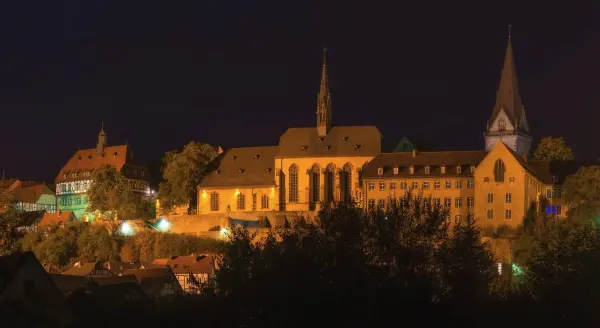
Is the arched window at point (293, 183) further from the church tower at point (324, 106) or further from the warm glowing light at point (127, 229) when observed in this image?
the warm glowing light at point (127, 229)

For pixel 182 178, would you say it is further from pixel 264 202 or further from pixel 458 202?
pixel 458 202

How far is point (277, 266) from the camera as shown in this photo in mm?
54250

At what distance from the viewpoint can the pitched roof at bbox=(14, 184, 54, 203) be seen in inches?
6260

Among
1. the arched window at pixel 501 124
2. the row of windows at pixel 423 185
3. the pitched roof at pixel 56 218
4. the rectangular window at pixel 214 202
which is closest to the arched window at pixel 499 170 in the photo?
the row of windows at pixel 423 185

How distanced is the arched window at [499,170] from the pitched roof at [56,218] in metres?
47.0

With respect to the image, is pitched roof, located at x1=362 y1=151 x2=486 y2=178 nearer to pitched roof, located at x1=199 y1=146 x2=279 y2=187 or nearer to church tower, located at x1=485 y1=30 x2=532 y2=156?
church tower, located at x1=485 y1=30 x2=532 y2=156

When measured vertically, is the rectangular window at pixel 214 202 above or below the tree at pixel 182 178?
below

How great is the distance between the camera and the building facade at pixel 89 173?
151 m

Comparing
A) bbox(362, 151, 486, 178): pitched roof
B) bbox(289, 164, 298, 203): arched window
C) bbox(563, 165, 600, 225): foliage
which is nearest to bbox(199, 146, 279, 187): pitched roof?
bbox(289, 164, 298, 203): arched window

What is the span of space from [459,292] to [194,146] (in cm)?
8447

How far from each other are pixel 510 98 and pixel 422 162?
16.6m

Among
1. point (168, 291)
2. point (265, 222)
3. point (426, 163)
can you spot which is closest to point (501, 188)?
point (426, 163)

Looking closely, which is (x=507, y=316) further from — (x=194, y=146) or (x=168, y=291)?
(x=194, y=146)

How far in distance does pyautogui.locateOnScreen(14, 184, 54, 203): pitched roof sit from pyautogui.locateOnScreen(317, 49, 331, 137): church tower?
42.4 m
